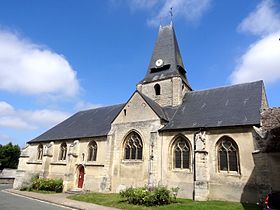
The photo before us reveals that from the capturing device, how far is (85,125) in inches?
1013

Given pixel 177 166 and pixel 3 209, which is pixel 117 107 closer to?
pixel 177 166

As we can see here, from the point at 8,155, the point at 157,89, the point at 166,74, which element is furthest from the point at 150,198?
the point at 8,155

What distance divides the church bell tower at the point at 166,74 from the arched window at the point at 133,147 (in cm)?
498

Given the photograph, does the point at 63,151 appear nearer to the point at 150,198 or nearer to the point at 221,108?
the point at 150,198

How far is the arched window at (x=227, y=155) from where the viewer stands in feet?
50.0

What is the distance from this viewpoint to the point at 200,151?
1570 cm

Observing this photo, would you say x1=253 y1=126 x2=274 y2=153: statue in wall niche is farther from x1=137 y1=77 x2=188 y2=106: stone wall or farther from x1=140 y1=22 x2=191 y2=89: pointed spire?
x1=140 y1=22 x2=191 y2=89: pointed spire

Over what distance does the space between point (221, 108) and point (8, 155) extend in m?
50.5

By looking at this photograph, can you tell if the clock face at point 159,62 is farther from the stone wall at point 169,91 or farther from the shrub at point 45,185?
the shrub at point 45,185

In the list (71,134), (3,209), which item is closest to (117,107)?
(71,134)

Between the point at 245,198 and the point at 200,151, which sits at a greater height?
the point at 200,151

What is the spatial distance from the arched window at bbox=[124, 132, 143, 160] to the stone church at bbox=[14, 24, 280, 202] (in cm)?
8

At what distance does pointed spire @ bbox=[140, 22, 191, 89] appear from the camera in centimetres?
2439

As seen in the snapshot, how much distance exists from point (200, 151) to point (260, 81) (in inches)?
329
